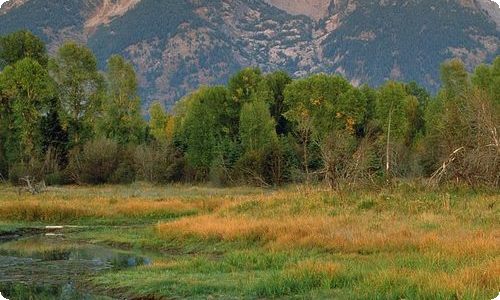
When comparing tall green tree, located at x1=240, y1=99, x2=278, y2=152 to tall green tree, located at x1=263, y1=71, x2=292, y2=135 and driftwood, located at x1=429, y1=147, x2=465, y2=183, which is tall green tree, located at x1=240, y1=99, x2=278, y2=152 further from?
driftwood, located at x1=429, y1=147, x2=465, y2=183

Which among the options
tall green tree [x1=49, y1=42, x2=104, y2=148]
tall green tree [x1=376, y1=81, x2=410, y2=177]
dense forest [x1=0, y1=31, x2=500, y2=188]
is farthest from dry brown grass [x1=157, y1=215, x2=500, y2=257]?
tall green tree [x1=376, y1=81, x2=410, y2=177]

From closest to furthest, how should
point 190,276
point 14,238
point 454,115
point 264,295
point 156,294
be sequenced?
point 264,295 < point 156,294 < point 190,276 < point 14,238 < point 454,115

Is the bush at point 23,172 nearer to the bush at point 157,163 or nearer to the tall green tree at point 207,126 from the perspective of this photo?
the bush at point 157,163

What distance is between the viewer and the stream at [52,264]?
18906mm

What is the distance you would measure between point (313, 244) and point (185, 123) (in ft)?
192

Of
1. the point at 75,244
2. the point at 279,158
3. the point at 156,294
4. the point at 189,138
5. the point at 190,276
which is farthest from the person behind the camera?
the point at 189,138

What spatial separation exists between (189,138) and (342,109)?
18.9m

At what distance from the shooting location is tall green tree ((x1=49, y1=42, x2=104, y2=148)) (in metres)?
71.9

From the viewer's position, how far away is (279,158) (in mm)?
66125

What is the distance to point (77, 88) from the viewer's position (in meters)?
72.4

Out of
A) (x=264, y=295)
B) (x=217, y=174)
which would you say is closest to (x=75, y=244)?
(x=264, y=295)

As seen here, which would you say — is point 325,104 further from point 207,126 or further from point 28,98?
point 28,98

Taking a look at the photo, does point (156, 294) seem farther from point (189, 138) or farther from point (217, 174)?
point (189, 138)

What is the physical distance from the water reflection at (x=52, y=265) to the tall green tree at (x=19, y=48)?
4852cm
